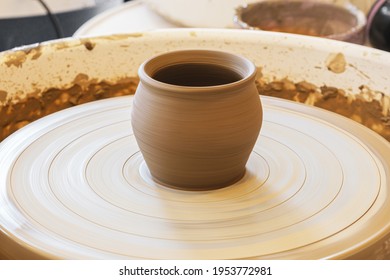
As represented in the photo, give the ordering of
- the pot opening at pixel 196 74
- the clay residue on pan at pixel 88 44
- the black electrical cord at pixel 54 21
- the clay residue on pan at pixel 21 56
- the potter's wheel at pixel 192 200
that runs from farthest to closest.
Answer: the black electrical cord at pixel 54 21 → the clay residue on pan at pixel 88 44 → the clay residue on pan at pixel 21 56 → the pot opening at pixel 196 74 → the potter's wheel at pixel 192 200

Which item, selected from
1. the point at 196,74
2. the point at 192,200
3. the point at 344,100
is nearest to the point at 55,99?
the point at 196,74

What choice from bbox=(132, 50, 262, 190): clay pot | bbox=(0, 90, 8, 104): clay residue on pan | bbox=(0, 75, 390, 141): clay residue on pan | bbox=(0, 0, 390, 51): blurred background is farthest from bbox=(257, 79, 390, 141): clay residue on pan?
bbox=(0, 0, 390, 51): blurred background

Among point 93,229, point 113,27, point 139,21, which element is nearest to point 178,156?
point 93,229

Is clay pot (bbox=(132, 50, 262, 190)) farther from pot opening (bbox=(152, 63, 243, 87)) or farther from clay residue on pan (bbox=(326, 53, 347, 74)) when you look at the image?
clay residue on pan (bbox=(326, 53, 347, 74))

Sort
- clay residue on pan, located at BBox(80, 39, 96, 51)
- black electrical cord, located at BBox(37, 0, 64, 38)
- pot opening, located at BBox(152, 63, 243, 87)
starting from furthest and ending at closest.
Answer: black electrical cord, located at BBox(37, 0, 64, 38)
clay residue on pan, located at BBox(80, 39, 96, 51)
pot opening, located at BBox(152, 63, 243, 87)

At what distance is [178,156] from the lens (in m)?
0.90

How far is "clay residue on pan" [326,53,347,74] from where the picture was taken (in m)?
1.37

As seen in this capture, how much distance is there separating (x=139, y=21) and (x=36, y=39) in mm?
596

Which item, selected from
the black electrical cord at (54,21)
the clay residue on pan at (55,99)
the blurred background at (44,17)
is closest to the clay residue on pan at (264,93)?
the clay residue on pan at (55,99)

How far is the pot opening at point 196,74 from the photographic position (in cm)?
99

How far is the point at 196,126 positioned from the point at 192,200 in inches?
5.1

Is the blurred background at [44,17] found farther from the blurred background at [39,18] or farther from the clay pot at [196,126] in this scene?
the clay pot at [196,126]

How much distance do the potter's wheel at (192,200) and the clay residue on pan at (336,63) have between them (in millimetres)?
252
